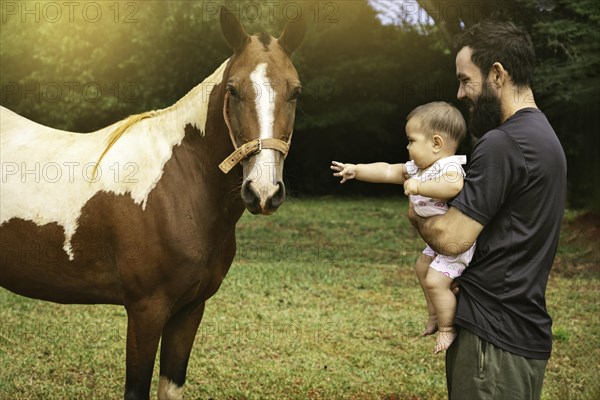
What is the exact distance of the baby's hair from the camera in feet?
7.49

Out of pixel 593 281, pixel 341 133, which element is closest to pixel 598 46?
pixel 593 281

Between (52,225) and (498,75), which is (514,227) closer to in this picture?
(498,75)

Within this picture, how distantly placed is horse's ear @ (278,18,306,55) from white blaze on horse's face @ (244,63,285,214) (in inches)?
11.5

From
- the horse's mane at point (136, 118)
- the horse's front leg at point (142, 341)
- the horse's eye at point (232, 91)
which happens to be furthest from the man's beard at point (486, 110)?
the horse's front leg at point (142, 341)

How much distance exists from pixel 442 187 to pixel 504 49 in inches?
19.9

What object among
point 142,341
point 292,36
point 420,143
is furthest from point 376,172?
point 142,341

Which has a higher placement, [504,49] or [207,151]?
[504,49]

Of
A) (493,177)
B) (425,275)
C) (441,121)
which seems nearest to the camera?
(493,177)

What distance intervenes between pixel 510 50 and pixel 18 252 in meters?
2.62

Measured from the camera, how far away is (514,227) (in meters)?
2.08

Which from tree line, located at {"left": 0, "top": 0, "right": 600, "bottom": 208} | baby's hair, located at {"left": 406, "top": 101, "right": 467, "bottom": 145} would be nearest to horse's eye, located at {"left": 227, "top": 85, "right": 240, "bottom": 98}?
baby's hair, located at {"left": 406, "top": 101, "right": 467, "bottom": 145}

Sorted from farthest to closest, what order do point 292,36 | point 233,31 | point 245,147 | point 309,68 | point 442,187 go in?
1. point 309,68
2. point 292,36
3. point 233,31
4. point 245,147
5. point 442,187

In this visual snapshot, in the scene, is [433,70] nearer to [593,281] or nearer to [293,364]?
[593,281]

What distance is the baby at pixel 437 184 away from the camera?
215 cm
